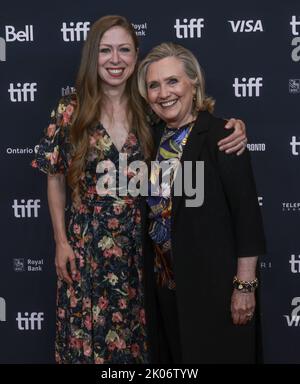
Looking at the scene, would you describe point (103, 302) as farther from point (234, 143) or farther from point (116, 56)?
point (116, 56)

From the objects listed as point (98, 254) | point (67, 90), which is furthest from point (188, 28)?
point (98, 254)

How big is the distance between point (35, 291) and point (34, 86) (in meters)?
0.97

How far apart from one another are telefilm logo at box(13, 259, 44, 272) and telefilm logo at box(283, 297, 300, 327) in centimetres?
118

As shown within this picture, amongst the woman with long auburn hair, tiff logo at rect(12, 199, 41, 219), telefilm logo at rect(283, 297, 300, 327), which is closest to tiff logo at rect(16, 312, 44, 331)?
tiff logo at rect(12, 199, 41, 219)

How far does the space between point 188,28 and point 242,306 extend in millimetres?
1255

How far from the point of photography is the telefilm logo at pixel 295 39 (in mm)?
2428

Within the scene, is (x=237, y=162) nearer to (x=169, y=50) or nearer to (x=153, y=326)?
(x=169, y=50)

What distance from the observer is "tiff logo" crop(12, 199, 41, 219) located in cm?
265

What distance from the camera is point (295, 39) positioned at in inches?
95.8

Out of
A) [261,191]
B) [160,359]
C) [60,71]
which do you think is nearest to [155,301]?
[160,359]

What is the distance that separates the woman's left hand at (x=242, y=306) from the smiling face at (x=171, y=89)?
2.00 ft

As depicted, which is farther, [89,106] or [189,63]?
[89,106]

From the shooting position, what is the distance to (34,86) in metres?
2.55

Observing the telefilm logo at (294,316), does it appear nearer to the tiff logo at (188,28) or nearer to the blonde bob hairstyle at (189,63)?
the blonde bob hairstyle at (189,63)
